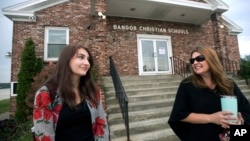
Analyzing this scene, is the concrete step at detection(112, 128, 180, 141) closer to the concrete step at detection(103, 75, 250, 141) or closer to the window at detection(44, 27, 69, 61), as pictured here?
the concrete step at detection(103, 75, 250, 141)

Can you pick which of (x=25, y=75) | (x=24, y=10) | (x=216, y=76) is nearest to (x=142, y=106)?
(x=216, y=76)

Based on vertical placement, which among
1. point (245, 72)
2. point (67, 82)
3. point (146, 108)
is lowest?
point (146, 108)

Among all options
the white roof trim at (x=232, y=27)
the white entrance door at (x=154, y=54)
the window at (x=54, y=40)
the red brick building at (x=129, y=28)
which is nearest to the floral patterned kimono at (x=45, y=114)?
the red brick building at (x=129, y=28)

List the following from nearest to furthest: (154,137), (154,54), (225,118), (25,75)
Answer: (225,118)
(154,137)
(25,75)
(154,54)

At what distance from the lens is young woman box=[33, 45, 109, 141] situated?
1433mm

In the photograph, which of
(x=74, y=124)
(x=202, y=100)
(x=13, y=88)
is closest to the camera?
(x=74, y=124)

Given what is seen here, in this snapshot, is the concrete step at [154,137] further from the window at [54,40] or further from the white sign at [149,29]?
the white sign at [149,29]

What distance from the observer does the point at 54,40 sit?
7.97 m

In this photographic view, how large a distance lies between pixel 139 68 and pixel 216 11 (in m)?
4.40

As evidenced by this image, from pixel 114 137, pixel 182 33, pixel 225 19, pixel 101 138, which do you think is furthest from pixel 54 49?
pixel 225 19

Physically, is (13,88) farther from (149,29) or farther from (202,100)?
(202,100)

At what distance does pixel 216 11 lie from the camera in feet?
27.9

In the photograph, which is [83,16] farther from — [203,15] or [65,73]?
[65,73]

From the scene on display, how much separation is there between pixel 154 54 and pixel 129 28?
5.85 feet
